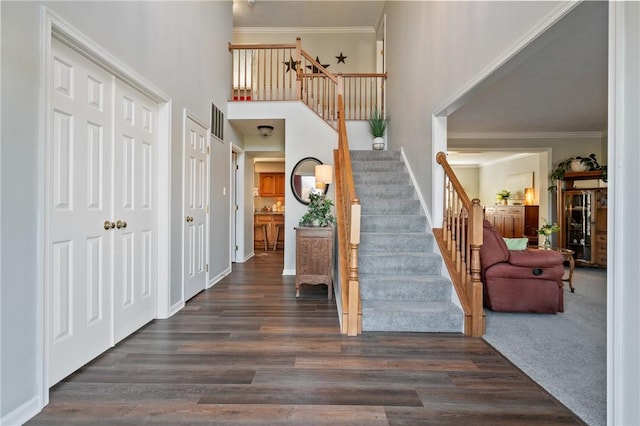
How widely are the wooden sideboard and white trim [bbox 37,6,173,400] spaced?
146cm

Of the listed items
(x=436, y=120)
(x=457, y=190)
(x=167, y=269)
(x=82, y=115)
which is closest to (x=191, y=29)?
(x=82, y=115)

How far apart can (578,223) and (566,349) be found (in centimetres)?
462

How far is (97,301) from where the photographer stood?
2287 millimetres

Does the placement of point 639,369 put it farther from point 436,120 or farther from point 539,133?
point 539,133

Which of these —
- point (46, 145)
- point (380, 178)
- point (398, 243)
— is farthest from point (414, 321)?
point (46, 145)

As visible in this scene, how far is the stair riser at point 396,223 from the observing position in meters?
3.93

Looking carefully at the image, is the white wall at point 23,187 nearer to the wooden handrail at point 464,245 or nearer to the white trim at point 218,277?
the white trim at point 218,277

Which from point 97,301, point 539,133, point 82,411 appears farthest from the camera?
point 539,133

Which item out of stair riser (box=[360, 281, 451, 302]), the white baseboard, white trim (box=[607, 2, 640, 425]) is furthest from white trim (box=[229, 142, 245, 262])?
white trim (box=[607, 2, 640, 425])

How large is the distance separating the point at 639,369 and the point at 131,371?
2.71 metres

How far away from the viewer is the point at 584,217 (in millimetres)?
5863

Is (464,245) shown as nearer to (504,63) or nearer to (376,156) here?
(504,63)

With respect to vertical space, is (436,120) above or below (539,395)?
above

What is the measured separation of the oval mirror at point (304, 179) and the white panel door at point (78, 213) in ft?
9.67
